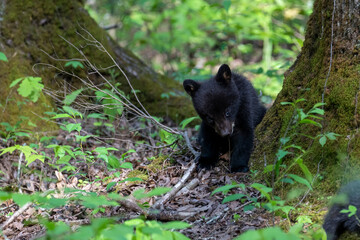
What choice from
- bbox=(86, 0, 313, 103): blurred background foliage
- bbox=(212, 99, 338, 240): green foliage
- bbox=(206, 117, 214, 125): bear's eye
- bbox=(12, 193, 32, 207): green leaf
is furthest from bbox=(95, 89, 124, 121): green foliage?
bbox=(86, 0, 313, 103): blurred background foliage

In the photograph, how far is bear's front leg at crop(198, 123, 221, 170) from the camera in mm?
4758

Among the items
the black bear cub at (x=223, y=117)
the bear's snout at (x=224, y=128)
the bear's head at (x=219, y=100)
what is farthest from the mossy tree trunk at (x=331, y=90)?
the bear's head at (x=219, y=100)

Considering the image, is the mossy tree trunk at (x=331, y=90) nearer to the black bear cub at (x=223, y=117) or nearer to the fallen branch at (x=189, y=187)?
the black bear cub at (x=223, y=117)

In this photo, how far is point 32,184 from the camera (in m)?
5.18

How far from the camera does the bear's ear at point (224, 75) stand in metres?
4.96

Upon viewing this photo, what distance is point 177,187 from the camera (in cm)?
423

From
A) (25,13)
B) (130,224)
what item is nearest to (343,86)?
(130,224)

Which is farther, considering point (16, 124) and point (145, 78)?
point (145, 78)

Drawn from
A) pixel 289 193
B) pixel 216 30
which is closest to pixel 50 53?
pixel 289 193

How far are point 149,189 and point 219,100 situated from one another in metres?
1.48

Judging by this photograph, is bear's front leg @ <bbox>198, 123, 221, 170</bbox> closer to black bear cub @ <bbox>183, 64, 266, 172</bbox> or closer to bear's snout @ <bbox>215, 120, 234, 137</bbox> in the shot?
black bear cub @ <bbox>183, 64, 266, 172</bbox>

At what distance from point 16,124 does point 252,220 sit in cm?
412

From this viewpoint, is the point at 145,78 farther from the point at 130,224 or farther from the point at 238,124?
the point at 130,224

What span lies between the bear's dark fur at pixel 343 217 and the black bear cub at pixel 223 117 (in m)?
1.74
